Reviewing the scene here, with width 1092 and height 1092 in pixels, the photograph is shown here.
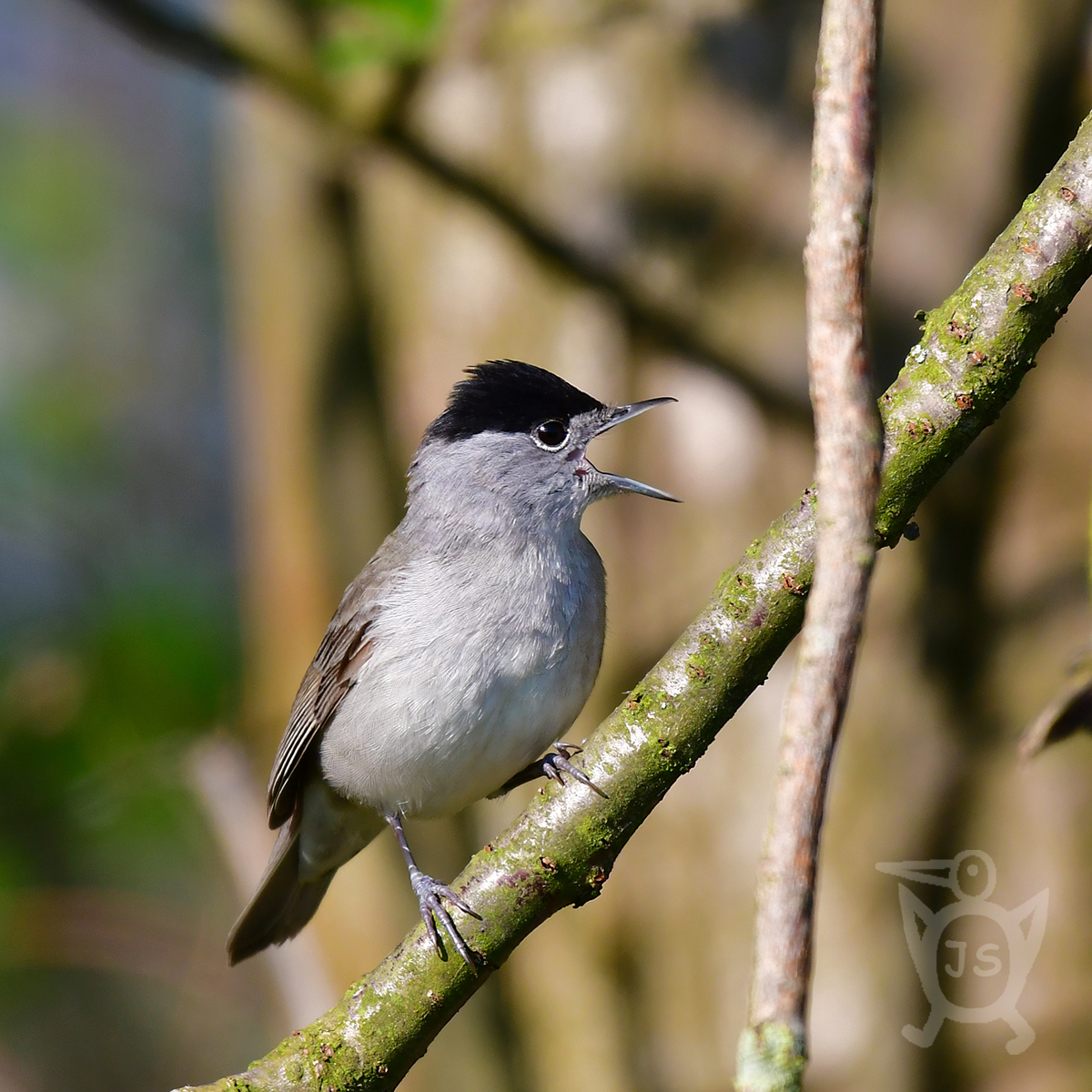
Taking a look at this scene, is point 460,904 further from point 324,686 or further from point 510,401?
point 510,401

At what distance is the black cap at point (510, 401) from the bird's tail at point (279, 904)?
1488 mm

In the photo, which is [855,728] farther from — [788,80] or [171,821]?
[171,821]

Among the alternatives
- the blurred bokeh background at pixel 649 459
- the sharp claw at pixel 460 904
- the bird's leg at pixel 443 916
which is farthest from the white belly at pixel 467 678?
the blurred bokeh background at pixel 649 459

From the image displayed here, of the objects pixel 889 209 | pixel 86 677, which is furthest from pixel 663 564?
pixel 86 677

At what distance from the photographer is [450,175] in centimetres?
484

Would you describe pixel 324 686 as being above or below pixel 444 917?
above

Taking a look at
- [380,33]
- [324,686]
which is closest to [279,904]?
[324,686]

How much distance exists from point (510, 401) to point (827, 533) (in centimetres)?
275

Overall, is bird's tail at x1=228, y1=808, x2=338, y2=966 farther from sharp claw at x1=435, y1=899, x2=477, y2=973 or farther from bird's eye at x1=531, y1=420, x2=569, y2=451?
sharp claw at x1=435, y1=899, x2=477, y2=973

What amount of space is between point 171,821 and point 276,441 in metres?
3.89

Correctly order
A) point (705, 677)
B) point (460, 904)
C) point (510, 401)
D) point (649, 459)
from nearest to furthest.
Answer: point (705, 677), point (460, 904), point (510, 401), point (649, 459)

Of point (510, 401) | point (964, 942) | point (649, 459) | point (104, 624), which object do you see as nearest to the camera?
point (510, 401)

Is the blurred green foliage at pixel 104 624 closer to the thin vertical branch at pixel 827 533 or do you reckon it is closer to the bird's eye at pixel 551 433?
the bird's eye at pixel 551 433

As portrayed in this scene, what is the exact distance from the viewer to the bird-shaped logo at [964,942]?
4.62m
